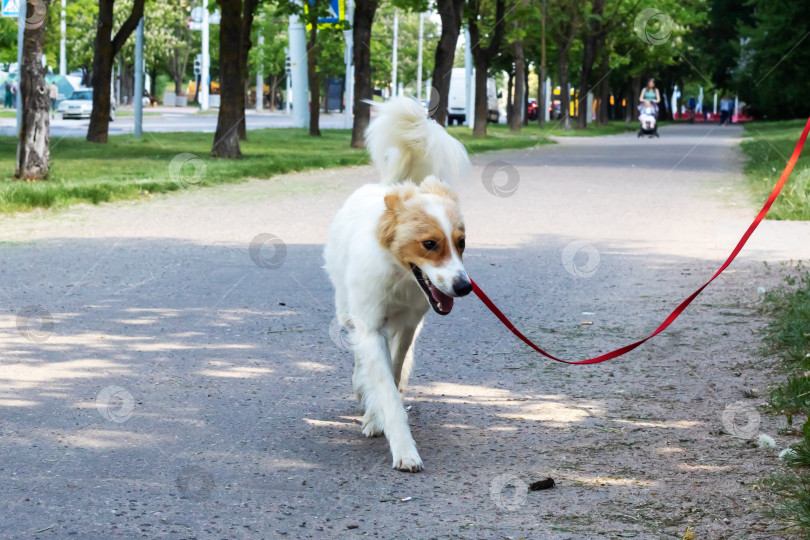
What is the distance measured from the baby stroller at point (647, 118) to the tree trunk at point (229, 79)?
2092 centimetres

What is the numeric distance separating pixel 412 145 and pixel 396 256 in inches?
39.2

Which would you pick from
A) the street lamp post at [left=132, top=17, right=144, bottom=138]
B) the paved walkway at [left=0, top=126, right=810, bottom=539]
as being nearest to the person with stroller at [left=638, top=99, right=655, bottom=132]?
the street lamp post at [left=132, top=17, right=144, bottom=138]

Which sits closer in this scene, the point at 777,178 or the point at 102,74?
the point at 777,178

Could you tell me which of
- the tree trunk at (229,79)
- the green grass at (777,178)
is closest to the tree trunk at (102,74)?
the tree trunk at (229,79)

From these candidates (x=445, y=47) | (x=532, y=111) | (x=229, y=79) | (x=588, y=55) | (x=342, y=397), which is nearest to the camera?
(x=342, y=397)

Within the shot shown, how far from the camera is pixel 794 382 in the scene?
5.59m

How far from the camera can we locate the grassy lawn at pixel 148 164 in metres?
14.2

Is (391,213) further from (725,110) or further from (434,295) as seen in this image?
(725,110)

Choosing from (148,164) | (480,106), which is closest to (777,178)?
(148,164)

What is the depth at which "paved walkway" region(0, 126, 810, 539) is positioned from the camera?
Answer: 4.08 metres

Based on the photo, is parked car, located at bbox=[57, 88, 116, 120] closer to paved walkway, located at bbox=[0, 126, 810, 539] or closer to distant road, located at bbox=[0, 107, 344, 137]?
distant road, located at bbox=[0, 107, 344, 137]

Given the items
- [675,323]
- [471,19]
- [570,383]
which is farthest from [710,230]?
[471,19]

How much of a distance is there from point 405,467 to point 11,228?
850 cm

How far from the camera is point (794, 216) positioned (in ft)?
44.1
